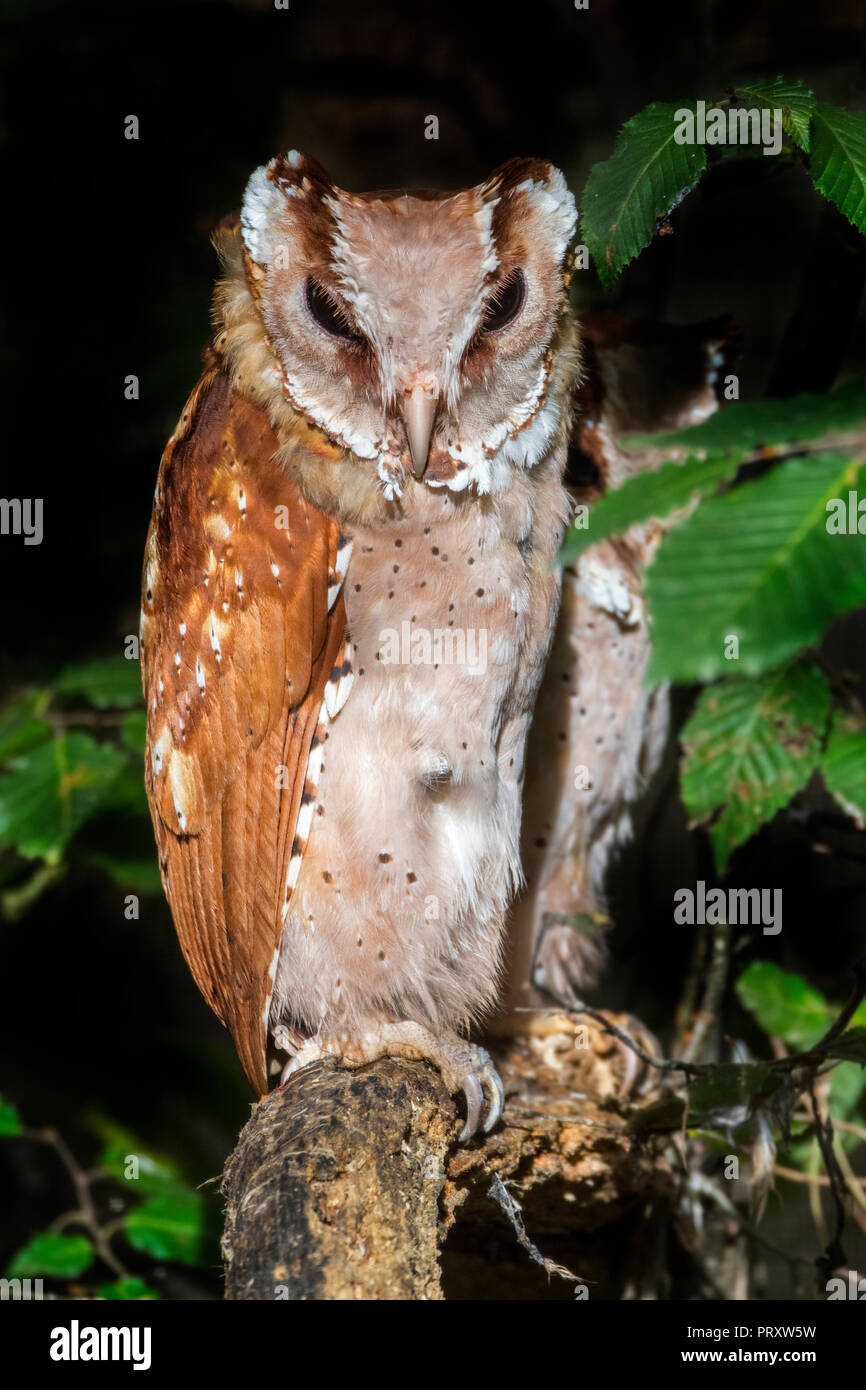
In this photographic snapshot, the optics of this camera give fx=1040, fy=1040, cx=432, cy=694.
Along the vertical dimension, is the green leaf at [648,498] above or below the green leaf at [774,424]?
below

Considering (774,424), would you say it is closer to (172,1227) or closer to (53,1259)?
(172,1227)

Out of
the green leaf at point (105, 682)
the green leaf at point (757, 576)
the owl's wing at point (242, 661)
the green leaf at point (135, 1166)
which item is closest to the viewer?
the green leaf at point (757, 576)

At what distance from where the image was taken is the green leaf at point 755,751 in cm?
123

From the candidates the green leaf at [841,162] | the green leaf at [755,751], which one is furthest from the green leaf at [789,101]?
the green leaf at [755,751]

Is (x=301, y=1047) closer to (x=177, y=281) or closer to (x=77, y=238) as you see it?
(x=177, y=281)

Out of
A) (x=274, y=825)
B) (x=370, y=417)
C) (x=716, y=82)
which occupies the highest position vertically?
(x=716, y=82)

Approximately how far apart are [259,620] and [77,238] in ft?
2.93

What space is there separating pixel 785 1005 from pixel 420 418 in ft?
3.49

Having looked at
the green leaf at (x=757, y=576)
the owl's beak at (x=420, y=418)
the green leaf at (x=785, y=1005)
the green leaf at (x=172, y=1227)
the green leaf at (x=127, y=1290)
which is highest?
the owl's beak at (x=420, y=418)

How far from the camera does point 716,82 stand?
153 centimetres

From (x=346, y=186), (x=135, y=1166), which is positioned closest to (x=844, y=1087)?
(x=135, y=1166)

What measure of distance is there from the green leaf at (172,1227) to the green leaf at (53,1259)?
0.25ft

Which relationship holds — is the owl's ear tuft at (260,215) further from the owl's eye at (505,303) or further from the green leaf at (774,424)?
the green leaf at (774,424)
